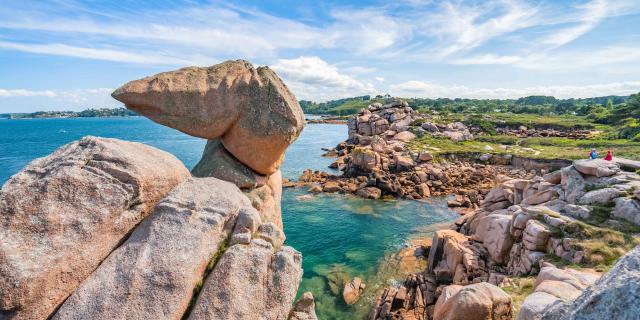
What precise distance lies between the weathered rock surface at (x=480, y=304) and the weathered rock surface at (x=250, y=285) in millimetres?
7792

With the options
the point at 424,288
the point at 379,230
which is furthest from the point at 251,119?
the point at 379,230

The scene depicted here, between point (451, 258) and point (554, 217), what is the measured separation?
22.8ft

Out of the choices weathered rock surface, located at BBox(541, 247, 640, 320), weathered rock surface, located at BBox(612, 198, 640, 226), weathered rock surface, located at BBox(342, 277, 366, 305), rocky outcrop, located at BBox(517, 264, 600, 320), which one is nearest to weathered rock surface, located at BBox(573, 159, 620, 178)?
weathered rock surface, located at BBox(612, 198, 640, 226)

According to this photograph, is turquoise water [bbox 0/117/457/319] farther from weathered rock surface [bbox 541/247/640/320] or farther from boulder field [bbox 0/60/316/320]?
weathered rock surface [bbox 541/247/640/320]

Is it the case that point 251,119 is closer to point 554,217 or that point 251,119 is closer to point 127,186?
point 127,186

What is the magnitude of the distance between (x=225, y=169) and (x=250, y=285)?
6255 mm

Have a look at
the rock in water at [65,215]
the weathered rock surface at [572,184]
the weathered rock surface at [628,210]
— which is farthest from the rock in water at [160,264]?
the weathered rock surface at [572,184]

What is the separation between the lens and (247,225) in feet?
33.5

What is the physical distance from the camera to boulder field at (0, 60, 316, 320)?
8125 millimetres

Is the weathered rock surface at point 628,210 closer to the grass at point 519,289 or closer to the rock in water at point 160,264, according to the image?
the grass at point 519,289

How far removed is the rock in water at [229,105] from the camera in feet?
43.4

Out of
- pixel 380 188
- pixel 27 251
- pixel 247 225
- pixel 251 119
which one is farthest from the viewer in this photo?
pixel 380 188

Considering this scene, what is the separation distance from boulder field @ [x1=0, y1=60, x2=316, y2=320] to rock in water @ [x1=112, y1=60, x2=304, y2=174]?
9.31 ft

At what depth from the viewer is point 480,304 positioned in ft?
43.7
